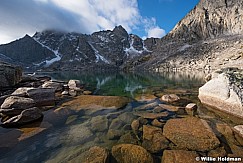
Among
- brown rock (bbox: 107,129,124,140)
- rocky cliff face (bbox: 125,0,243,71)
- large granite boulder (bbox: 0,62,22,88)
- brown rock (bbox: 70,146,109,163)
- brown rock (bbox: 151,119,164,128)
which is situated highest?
rocky cliff face (bbox: 125,0,243,71)

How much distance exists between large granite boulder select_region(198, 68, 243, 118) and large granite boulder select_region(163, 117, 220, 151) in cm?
280

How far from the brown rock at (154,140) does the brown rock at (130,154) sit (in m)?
0.57

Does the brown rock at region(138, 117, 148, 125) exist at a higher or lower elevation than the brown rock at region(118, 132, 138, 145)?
higher

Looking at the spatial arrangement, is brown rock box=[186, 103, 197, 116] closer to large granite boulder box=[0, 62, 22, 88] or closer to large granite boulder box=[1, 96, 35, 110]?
large granite boulder box=[1, 96, 35, 110]

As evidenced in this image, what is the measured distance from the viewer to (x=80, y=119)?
10.5 meters

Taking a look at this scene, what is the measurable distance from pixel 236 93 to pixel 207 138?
17.5ft

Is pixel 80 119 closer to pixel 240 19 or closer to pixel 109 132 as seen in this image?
pixel 109 132

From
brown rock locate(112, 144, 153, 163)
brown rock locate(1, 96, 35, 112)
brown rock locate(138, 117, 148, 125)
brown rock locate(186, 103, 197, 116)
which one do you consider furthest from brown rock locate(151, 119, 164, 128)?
brown rock locate(1, 96, 35, 112)

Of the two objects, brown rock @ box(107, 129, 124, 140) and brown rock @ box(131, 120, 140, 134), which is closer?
brown rock @ box(107, 129, 124, 140)

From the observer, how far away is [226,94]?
1068cm

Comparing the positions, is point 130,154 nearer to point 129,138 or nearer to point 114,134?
point 129,138

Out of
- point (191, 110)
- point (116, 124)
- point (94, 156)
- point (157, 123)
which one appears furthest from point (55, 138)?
point (191, 110)

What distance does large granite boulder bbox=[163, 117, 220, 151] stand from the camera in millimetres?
6540

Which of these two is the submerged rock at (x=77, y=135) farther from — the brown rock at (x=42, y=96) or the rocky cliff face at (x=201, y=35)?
the rocky cliff face at (x=201, y=35)
